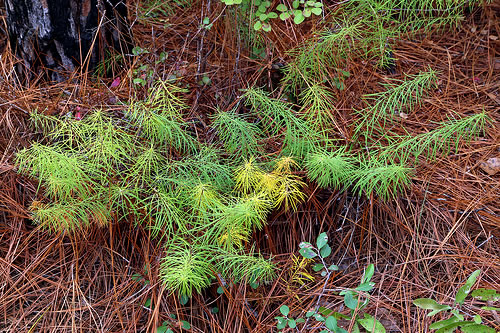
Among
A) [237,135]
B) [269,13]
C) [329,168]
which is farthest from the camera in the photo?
[269,13]

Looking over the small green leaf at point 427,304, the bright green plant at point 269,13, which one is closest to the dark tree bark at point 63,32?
the bright green plant at point 269,13

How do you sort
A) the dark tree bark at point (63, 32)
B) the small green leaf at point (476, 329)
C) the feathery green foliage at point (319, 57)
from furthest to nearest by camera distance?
the dark tree bark at point (63, 32)
the feathery green foliage at point (319, 57)
the small green leaf at point (476, 329)

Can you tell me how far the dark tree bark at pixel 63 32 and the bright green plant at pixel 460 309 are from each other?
1768 mm

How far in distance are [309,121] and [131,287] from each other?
96cm

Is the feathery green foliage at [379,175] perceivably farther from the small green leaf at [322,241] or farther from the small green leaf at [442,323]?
the small green leaf at [442,323]

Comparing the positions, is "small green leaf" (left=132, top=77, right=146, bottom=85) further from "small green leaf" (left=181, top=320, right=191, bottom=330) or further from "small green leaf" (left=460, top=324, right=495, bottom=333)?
"small green leaf" (left=460, top=324, right=495, bottom=333)

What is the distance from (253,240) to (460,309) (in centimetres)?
79

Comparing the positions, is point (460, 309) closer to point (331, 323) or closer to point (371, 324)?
point (371, 324)

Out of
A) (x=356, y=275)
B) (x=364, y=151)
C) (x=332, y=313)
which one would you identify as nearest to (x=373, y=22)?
(x=364, y=151)

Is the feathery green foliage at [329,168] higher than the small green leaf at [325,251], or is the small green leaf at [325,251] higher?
the feathery green foliage at [329,168]

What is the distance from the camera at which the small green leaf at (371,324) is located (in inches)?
62.2

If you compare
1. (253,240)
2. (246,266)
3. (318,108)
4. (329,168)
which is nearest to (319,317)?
(246,266)

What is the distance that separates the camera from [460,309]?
64.4 inches

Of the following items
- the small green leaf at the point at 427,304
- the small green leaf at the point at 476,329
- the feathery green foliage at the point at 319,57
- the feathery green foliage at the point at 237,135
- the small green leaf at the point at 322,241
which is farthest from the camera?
the feathery green foliage at the point at 319,57
